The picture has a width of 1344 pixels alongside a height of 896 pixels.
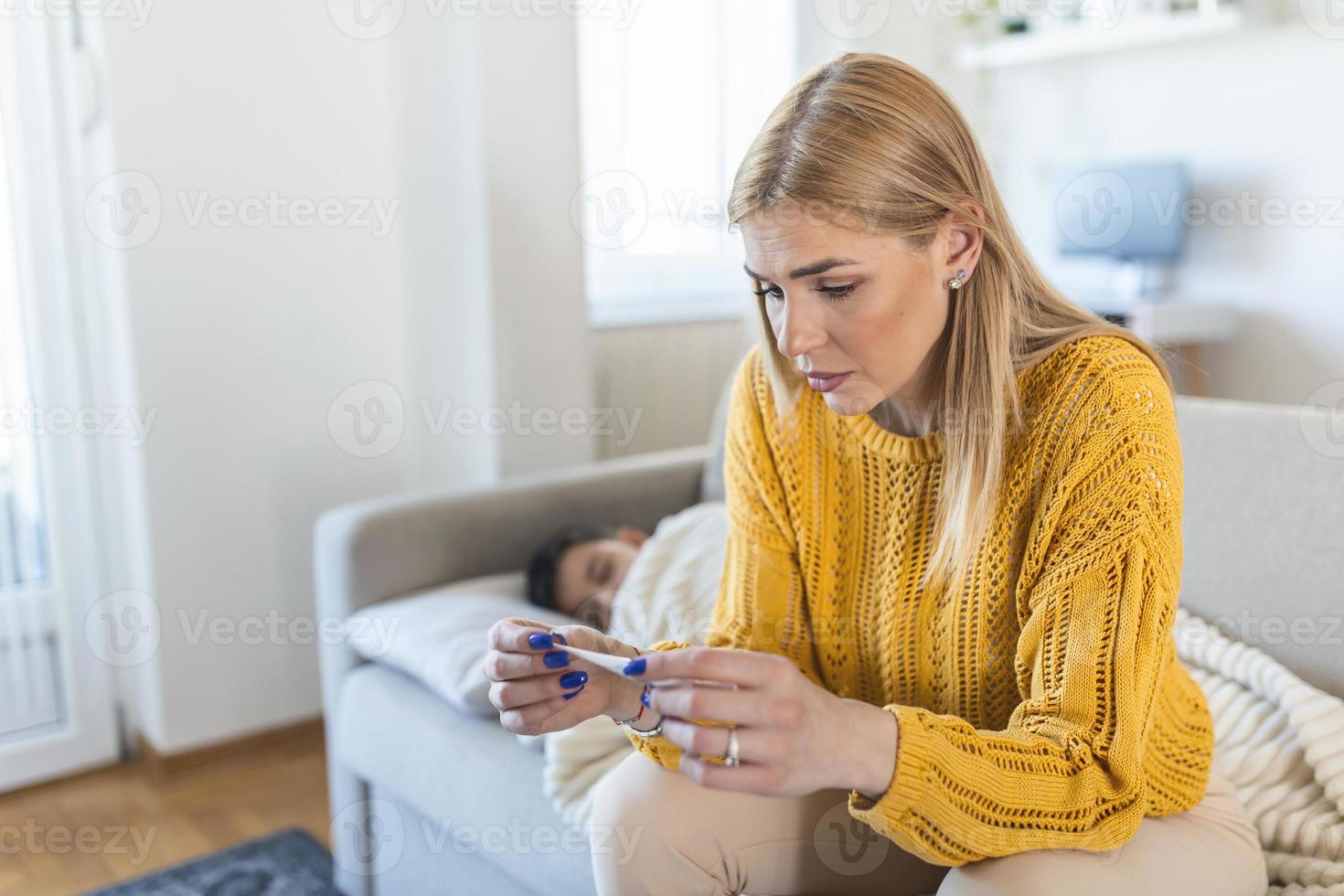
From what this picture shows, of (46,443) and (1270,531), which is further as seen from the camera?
(46,443)

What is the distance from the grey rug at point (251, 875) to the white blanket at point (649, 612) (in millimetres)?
670

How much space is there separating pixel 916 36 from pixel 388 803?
A: 10.2 ft

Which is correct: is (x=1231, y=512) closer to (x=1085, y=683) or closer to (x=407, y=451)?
(x=1085, y=683)

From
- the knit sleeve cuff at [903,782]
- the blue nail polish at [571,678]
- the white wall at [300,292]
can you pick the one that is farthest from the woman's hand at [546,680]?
the white wall at [300,292]

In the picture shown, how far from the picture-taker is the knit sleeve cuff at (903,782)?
85cm

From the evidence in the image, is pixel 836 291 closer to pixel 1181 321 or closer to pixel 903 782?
pixel 903 782

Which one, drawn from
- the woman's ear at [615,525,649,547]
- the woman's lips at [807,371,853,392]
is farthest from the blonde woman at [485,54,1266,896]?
the woman's ear at [615,525,649,547]

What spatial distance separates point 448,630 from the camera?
168 centimetres

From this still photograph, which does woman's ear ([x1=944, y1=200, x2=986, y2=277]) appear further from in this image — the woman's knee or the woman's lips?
the woman's knee

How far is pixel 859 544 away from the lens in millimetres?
1189

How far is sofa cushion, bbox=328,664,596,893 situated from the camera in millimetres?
1366

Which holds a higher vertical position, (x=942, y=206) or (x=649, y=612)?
(x=942, y=206)

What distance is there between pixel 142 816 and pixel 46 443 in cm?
75

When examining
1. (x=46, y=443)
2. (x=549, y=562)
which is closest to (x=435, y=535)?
(x=549, y=562)
